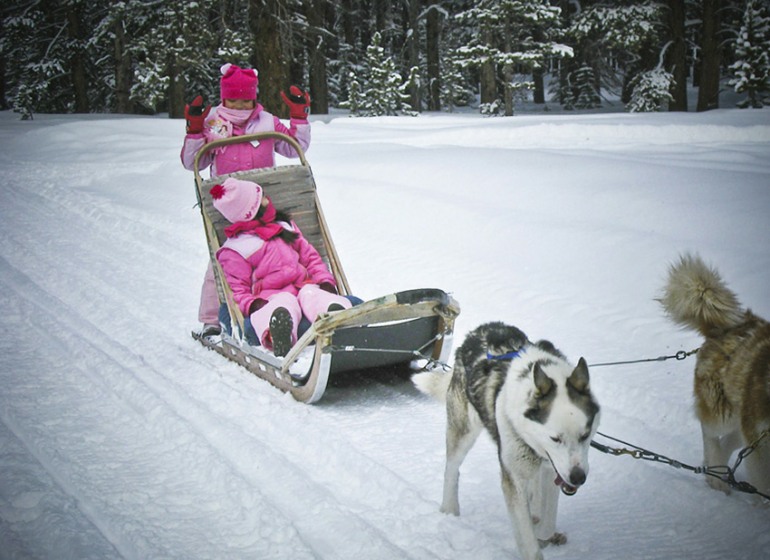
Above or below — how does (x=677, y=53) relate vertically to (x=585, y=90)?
above

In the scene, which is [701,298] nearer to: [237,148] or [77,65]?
[237,148]

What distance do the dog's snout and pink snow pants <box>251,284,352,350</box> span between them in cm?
261

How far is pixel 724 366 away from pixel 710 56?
19.9 m

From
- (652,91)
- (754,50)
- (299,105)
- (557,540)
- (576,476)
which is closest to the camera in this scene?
(576,476)

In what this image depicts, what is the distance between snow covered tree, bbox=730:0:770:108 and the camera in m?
19.3

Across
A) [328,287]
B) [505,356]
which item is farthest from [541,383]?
[328,287]

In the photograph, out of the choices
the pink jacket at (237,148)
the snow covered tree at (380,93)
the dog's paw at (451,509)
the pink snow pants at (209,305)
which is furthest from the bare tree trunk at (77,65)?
the dog's paw at (451,509)

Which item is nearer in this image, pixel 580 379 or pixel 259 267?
pixel 580 379

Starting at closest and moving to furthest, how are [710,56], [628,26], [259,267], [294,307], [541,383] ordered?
1. [541,383]
2. [294,307]
3. [259,267]
4. [628,26]
5. [710,56]

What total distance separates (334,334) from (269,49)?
10552 mm

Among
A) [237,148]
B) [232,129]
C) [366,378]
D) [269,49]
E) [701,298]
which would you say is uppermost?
[269,49]

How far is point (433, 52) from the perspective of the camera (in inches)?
1045

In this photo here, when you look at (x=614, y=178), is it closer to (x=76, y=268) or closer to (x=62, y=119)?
(x=76, y=268)

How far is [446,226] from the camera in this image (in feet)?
28.0
